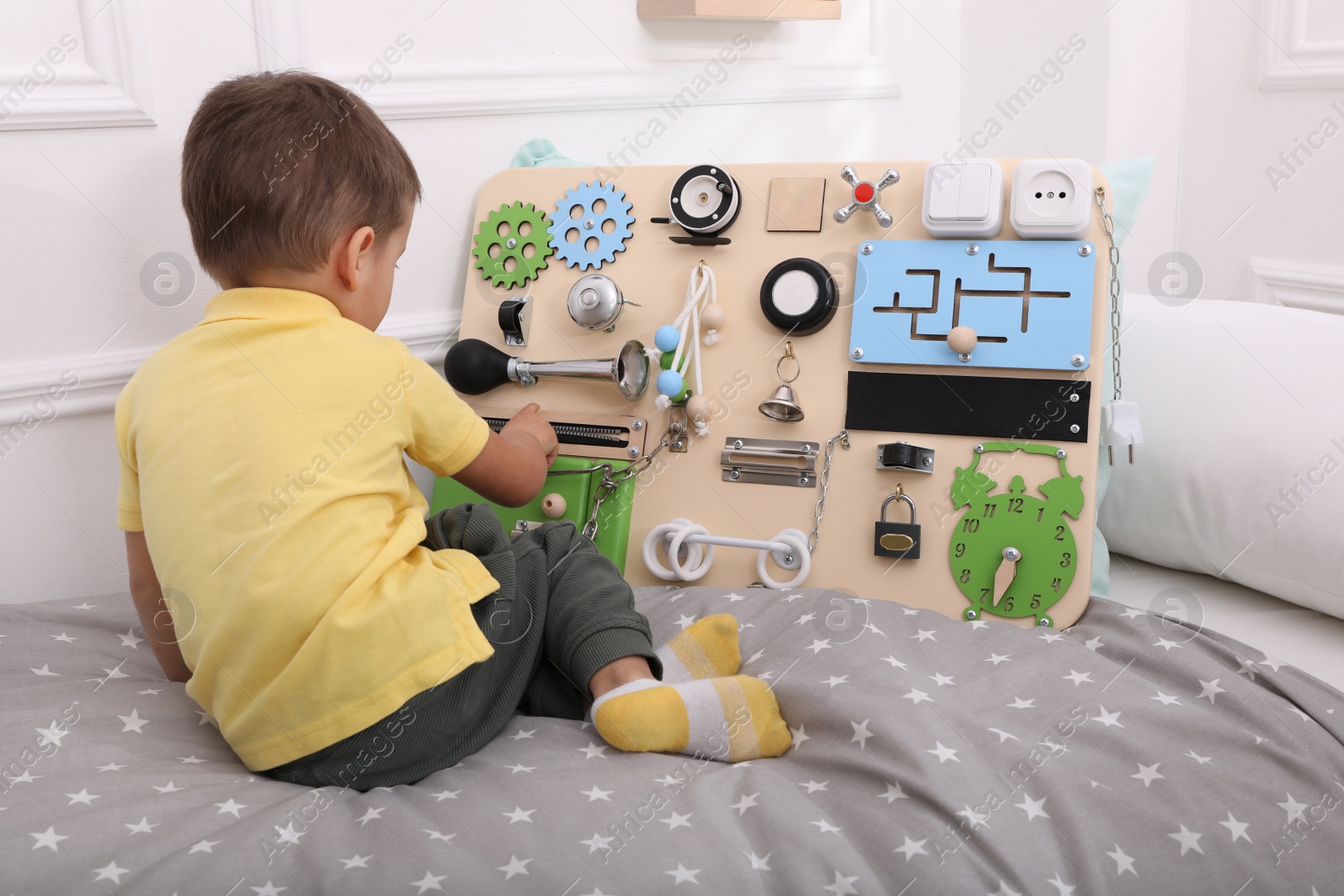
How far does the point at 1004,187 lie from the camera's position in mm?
1079

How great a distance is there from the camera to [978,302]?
41.9 inches

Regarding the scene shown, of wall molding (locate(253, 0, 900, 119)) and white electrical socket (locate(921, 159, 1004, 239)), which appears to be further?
wall molding (locate(253, 0, 900, 119))

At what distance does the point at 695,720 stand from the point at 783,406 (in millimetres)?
436

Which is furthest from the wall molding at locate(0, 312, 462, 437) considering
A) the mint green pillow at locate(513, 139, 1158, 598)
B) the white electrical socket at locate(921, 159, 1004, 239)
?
the white electrical socket at locate(921, 159, 1004, 239)

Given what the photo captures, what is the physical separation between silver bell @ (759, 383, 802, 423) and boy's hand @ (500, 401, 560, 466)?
244 millimetres

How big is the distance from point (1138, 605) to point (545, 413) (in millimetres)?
709

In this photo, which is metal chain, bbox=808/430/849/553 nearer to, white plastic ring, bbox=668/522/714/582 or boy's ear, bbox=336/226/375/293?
white plastic ring, bbox=668/522/714/582

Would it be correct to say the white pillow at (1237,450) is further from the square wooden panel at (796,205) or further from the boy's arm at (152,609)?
the boy's arm at (152,609)

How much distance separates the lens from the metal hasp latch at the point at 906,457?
1.05 meters

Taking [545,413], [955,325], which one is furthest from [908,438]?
[545,413]

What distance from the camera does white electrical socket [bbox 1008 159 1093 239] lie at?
1.03 metres

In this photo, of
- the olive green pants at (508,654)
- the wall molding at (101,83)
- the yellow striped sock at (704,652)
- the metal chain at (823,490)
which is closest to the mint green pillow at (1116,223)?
the metal chain at (823,490)

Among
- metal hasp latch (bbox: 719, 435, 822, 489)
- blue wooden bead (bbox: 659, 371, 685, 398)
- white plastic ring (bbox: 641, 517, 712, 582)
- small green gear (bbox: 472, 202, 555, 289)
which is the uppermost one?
small green gear (bbox: 472, 202, 555, 289)

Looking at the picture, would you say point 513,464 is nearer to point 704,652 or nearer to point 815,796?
point 704,652
